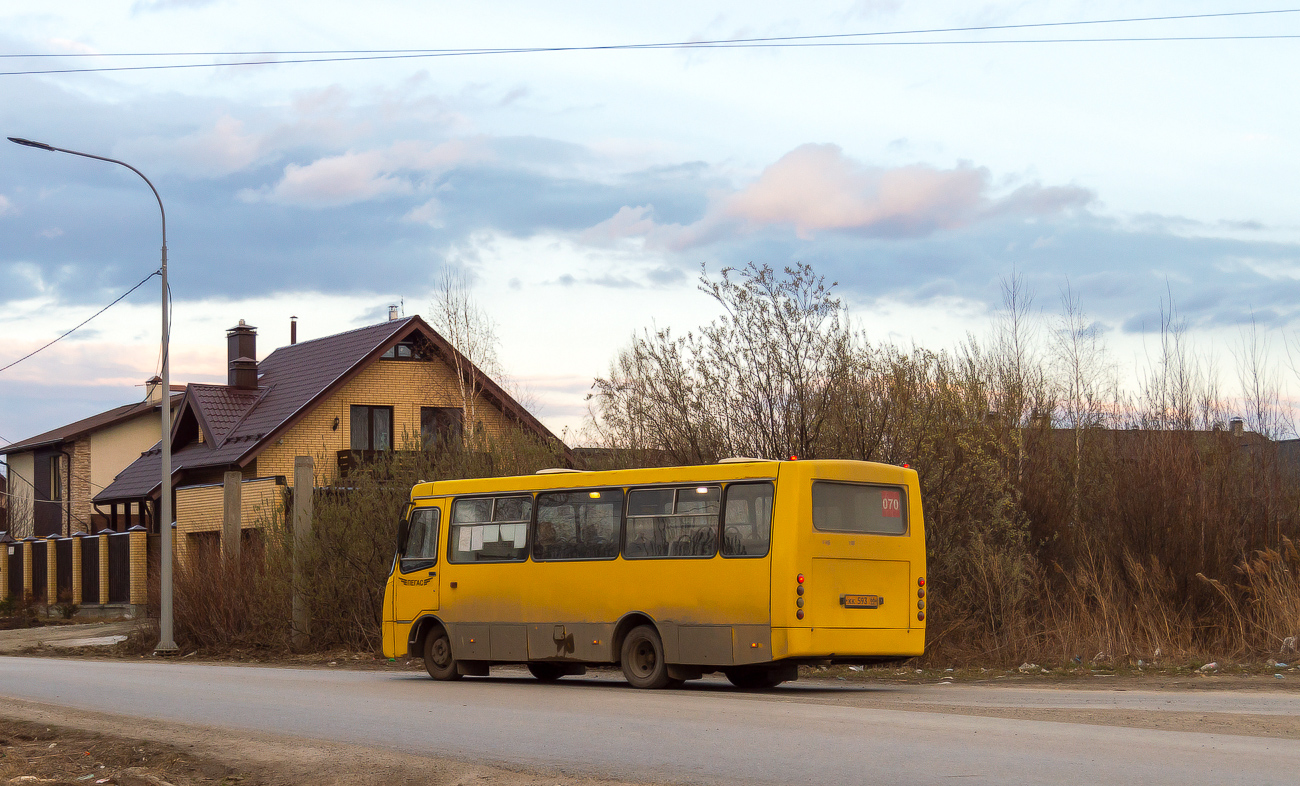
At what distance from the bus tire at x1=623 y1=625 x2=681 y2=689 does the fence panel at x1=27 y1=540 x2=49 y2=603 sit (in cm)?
3280

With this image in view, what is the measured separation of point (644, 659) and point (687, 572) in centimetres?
140

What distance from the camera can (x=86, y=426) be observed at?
5503cm

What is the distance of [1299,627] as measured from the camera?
18.2 metres

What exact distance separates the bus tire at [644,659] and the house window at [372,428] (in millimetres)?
27060

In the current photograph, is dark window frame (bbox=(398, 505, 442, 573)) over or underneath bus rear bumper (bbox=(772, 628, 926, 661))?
over

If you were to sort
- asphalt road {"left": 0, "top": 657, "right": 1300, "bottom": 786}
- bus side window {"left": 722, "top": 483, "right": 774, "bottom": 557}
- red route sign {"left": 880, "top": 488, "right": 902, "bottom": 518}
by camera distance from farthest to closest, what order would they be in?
1. red route sign {"left": 880, "top": 488, "right": 902, "bottom": 518}
2. bus side window {"left": 722, "top": 483, "right": 774, "bottom": 557}
3. asphalt road {"left": 0, "top": 657, "right": 1300, "bottom": 786}

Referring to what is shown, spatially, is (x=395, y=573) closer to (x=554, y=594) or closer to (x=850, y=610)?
(x=554, y=594)

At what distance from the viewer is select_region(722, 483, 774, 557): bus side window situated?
15.8 meters

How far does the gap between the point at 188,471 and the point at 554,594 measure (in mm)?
29294

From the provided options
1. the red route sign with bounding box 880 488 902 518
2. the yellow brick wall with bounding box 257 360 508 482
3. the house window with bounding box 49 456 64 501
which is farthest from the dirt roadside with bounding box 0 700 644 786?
the house window with bounding box 49 456 64 501

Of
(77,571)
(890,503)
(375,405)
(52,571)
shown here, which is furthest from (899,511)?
(52,571)

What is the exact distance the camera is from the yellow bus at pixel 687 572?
51.3 feet

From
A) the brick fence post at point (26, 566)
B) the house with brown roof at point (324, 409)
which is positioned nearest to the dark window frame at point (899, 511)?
the house with brown roof at point (324, 409)

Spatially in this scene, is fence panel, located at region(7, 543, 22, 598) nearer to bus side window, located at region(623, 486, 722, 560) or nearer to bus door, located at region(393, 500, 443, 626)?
bus door, located at region(393, 500, 443, 626)
